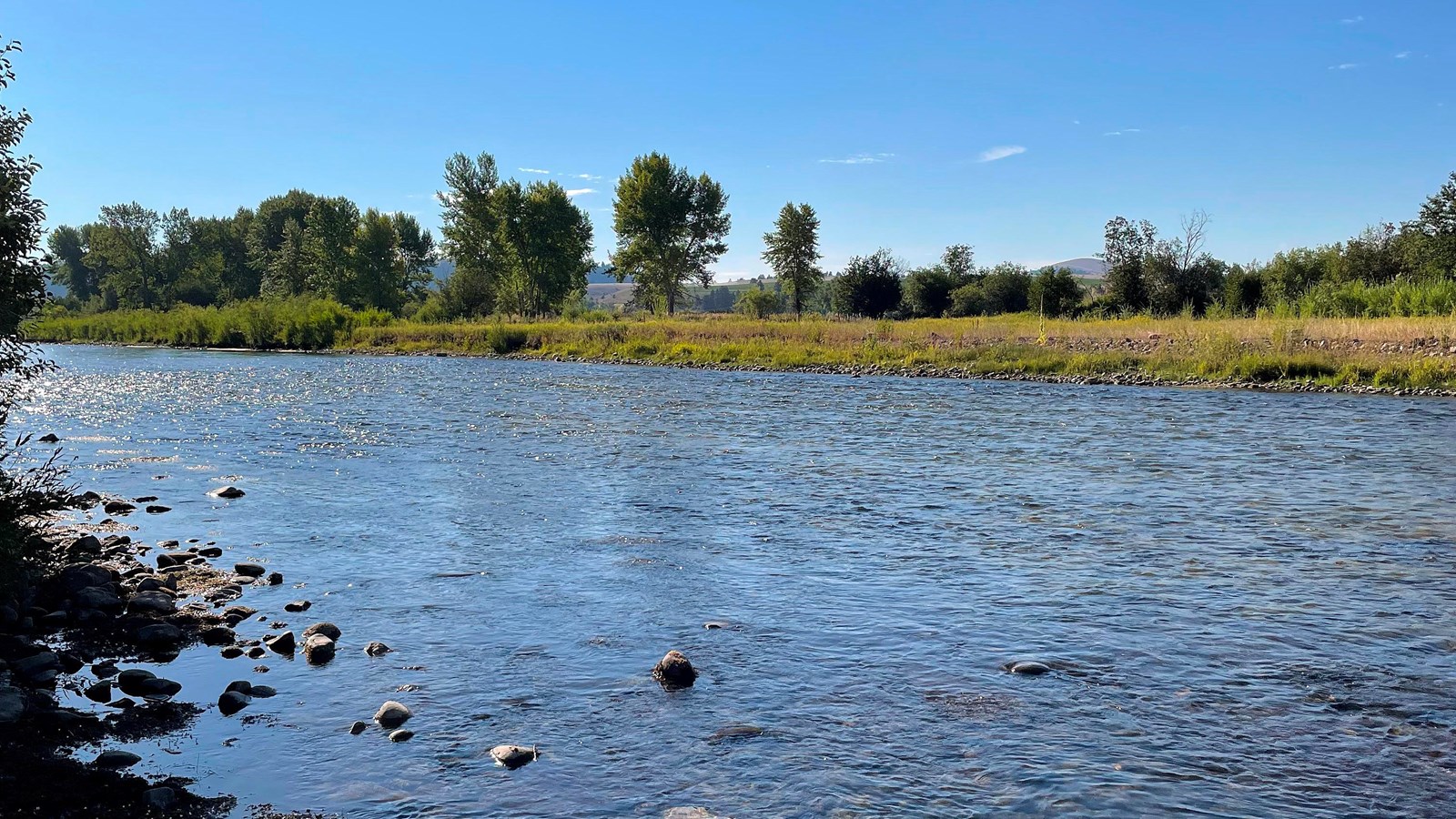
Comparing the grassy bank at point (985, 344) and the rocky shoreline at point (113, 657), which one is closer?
the rocky shoreline at point (113, 657)

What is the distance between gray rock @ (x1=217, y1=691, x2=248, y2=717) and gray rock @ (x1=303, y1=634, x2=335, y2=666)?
32.7 inches

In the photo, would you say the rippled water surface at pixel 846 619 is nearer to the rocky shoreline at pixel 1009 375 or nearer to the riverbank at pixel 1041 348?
the rocky shoreline at pixel 1009 375

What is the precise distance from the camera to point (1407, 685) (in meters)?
7.34

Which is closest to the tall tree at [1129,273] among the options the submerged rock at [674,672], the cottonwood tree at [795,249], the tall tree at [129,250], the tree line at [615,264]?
the tree line at [615,264]

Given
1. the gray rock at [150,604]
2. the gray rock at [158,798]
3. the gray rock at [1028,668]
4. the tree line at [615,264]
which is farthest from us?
the tree line at [615,264]

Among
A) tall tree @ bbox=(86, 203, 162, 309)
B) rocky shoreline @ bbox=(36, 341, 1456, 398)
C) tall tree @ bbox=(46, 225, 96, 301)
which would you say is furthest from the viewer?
tall tree @ bbox=(46, 225, 96, 301)

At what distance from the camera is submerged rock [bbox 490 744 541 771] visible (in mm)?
6156

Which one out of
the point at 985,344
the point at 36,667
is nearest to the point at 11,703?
the point at 36,667

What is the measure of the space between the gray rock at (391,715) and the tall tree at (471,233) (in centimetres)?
8653

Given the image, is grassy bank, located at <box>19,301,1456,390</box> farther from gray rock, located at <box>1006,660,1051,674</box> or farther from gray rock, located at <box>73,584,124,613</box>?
gray rock, located at <box>1006,660,1051,674</box>

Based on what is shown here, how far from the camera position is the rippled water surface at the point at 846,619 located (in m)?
5.98

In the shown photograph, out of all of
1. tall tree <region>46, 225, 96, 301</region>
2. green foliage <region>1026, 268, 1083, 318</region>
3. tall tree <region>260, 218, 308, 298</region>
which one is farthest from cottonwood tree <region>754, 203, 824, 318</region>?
tall tree <region>46, 225, 96, 301</region>

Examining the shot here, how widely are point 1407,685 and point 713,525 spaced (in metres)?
7.77

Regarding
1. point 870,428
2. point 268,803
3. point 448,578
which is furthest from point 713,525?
point 870,428
